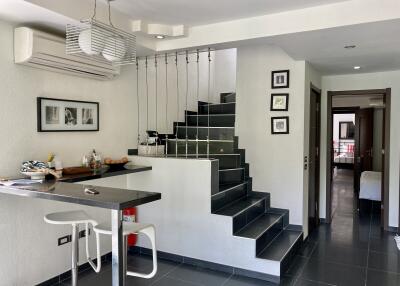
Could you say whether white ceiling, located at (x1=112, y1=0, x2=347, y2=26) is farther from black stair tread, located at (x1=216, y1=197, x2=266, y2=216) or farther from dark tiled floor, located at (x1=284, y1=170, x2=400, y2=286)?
dark tiled floor, located at (x1=284, y1=170, x2=400, y2=286)

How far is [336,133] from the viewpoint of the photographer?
13.2 metres

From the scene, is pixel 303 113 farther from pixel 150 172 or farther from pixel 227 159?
pixel 150 172

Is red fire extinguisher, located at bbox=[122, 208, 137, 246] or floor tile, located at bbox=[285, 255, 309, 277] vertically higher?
red fire extinguisher, located at bbox=[122, 208, 137, 246]

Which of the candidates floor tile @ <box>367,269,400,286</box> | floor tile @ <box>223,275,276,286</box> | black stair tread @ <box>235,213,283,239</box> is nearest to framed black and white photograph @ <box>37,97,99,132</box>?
black stair tread @ <box>235,213,283,239</box>

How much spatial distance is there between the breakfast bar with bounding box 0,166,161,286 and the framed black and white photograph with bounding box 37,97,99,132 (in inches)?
26.7

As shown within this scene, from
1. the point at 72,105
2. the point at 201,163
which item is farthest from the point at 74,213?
the point at 201,163

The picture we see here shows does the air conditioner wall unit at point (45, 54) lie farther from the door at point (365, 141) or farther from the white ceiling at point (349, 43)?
the door at point (365, 141)

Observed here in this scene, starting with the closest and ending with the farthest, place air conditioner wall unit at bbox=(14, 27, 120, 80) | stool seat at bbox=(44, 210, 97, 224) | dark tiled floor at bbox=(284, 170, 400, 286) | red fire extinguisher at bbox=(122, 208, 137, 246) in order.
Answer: stool seat at bbox=(44, 210, 97, 224) → air conditioner wall unit at bbox=(14, 27, 120, 80) → dark tiled floor at bbox=(284, 170, 400, 286) → red fire extinguisher at bbox=(122, 208, 137, 246)

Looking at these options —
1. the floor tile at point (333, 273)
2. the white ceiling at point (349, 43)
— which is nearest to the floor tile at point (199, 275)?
the floor tile at point (333, 273)

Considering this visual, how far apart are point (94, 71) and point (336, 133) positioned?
1201 centimetres

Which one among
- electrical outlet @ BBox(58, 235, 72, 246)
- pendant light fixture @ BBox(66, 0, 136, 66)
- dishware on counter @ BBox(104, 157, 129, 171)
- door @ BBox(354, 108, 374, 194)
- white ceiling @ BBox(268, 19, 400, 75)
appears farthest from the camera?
door @ BBox(354, 108, 374, 194)

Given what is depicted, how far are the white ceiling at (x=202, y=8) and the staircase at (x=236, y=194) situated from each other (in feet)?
5.59

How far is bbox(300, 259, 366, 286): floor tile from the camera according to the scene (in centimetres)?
321

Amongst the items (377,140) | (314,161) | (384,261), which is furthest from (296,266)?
(377,140)
